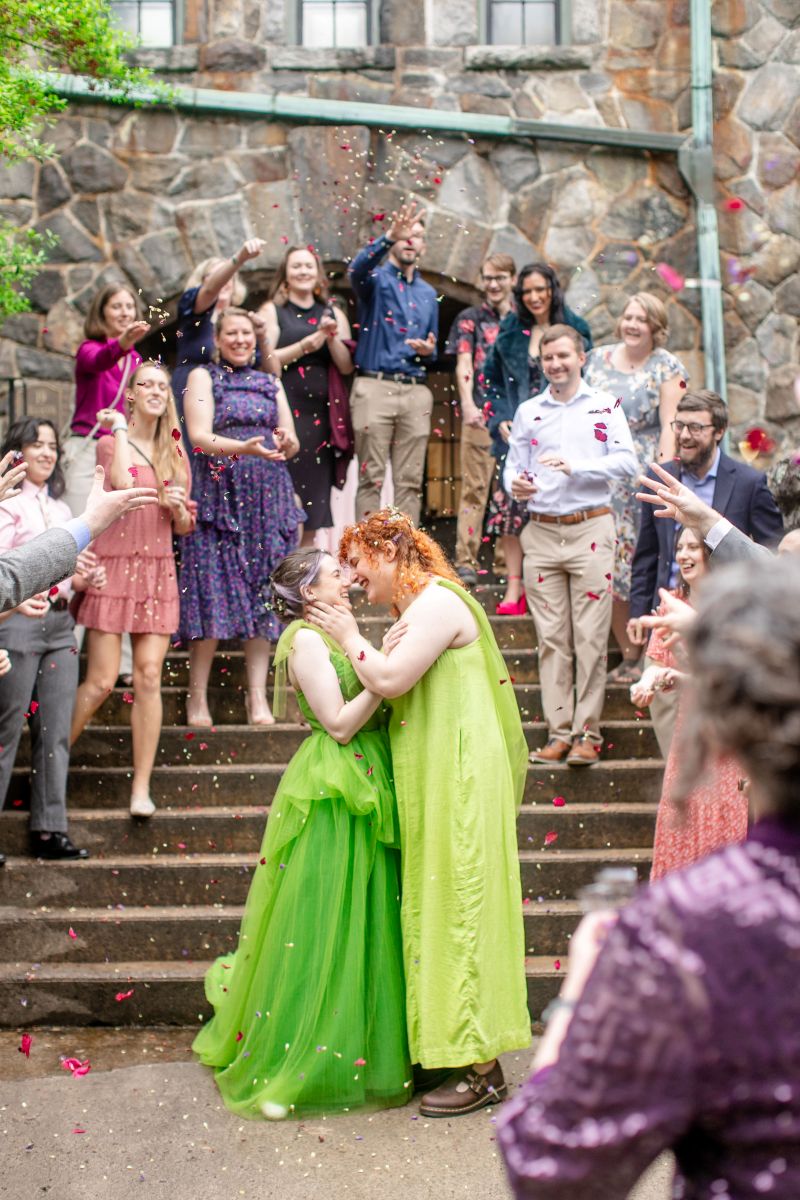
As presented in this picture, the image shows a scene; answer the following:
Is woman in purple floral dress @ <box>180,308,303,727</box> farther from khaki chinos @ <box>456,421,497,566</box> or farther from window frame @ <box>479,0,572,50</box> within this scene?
window frame @ <box>479,0,572,50</box>

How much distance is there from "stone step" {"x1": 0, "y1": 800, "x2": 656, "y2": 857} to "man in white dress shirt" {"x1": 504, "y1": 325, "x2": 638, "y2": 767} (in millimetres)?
304

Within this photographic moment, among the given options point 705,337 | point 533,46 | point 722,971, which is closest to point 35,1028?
point 722,971

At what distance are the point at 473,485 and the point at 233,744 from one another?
231 cm

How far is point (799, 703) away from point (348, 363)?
633 cm

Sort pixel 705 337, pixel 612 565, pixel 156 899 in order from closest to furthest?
pixel 156 899
pixel 612 565
pixel 705 337

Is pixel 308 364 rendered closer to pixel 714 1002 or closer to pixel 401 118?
pixel 401 118

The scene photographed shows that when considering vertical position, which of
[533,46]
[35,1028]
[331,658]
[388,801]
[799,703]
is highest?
[533,46]

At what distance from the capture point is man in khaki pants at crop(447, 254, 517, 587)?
7.73 meters

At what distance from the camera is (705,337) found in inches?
363

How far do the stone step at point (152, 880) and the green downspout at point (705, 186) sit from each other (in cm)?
431

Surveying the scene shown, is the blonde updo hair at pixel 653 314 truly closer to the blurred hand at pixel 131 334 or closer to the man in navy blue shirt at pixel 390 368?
the man in navy blue shirt at pixel 390 368

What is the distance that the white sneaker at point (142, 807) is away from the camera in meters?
5.99

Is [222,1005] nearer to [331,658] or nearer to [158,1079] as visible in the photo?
[158,1079]

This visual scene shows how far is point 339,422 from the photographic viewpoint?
758 cm
